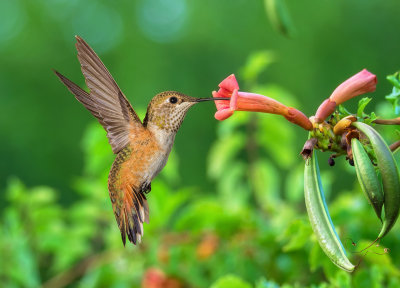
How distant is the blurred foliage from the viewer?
147 cm

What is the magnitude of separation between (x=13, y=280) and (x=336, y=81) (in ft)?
27.4

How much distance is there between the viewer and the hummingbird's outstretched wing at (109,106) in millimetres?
794

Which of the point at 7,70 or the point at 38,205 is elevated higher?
the point at 7,70

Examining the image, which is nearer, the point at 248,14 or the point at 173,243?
the point at 173,243

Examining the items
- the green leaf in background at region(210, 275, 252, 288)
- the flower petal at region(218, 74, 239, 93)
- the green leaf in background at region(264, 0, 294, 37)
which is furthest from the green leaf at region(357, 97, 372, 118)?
the green leaf in background at region(210, 275, 252, 288)

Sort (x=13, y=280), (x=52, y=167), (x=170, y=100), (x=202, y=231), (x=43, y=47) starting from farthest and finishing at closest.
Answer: (x=43, y=47), (x=52, y=167), (x=13, y=280), (x=202, y=231), (x=170, y=100)

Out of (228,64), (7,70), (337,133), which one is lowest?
(337,133)

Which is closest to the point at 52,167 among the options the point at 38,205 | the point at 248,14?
the point at 248,14

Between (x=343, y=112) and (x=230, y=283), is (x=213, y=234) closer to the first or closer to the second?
(x=230, y=283)

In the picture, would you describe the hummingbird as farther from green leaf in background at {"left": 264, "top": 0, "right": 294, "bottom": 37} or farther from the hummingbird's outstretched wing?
green leaf in background at {"left": 264, "top": 0, "right": 294, "bottom": 37}

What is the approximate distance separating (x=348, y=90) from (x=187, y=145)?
833 cm

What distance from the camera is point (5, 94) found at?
10.4 m

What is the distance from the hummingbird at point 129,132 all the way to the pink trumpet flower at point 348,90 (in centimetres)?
21

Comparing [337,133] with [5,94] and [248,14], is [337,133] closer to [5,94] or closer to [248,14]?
[5,94]
